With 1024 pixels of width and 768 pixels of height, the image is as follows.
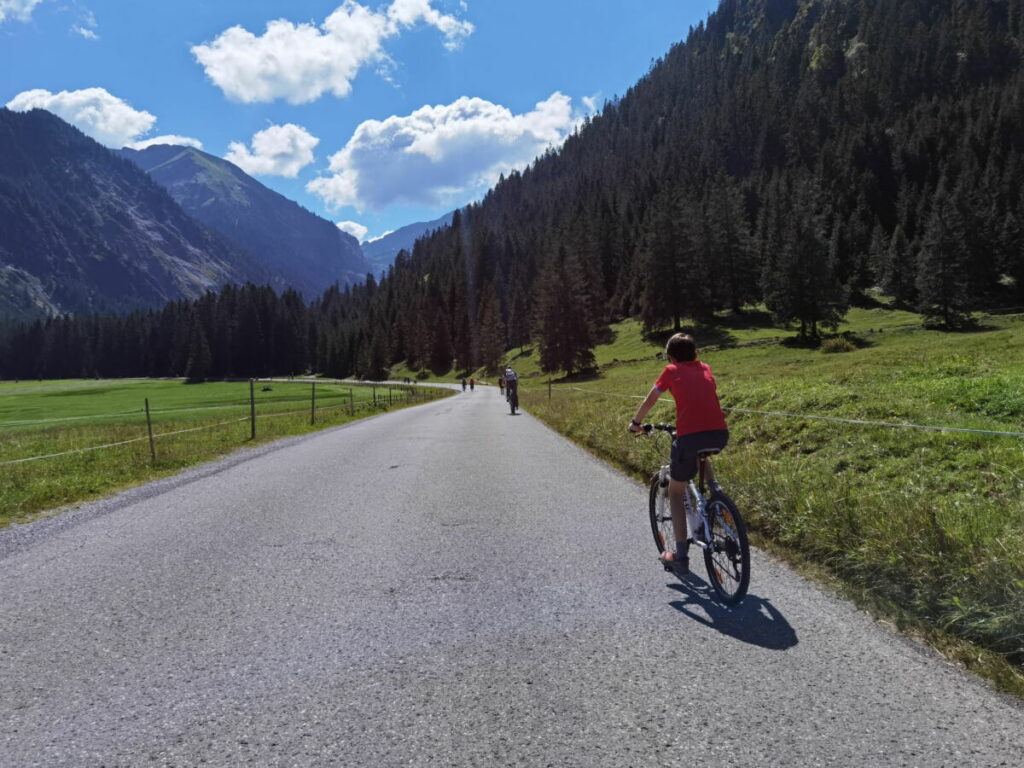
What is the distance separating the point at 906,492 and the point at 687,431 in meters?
3.34

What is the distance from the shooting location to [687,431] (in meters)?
5.28

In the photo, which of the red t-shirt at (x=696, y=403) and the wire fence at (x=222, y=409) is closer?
the red t-shirt at (x=696, y=403)

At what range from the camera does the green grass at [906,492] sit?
408cm

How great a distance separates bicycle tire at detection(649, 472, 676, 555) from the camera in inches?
233

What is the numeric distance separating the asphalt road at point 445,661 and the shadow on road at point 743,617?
0.03 meters

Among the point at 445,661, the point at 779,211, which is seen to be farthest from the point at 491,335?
the point at 445,661

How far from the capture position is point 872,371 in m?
16.1

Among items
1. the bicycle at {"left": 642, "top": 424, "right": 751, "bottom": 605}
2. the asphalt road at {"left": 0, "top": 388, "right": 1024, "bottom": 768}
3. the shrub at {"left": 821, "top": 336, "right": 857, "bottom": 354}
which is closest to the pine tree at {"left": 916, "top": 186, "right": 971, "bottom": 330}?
the shrub at {"left": 821, "top": 336, "right": 857, "bottom": 354}

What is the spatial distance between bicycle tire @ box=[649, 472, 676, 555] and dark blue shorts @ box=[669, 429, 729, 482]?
2.22 ft

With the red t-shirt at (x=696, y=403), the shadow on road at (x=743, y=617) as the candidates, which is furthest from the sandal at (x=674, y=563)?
the red t-shirt at (x=696, y=403)

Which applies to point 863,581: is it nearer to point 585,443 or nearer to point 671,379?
point 671,379

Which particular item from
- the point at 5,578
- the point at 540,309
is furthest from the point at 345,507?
the point at 540,309

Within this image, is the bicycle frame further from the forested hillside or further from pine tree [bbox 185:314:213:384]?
pine tree [bbox 185:314:213:384]

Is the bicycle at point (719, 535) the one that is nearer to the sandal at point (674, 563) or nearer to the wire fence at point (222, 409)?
the sandal at point (674, 563)
